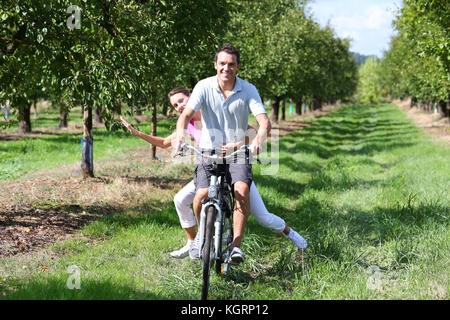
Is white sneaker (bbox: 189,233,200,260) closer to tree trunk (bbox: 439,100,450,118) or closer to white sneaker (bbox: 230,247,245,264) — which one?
white sneaker (bbox: 230,247,245,264)

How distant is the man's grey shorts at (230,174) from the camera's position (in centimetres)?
467

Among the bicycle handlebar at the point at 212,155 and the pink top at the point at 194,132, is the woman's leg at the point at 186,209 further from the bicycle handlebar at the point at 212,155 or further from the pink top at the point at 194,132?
the bicycle handlebar at the point at 212,155

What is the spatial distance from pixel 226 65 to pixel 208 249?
186 cm

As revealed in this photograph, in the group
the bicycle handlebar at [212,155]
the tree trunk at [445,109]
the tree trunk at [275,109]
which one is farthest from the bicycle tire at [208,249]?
the tree trunk at [445,109]

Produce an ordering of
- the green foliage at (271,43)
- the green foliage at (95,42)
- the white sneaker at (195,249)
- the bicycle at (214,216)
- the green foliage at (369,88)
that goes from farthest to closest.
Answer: the green foliage at (369,88)
the green foliage at (271,43)
the green foliage at (95,42)
the white sneaker at (195,249)
the bicycle at (214,216)

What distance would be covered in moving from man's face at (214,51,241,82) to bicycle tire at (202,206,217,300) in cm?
135

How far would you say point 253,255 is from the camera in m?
5.85

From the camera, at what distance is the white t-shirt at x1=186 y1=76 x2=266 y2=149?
15.2 feet

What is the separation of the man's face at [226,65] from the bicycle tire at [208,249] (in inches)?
53.1

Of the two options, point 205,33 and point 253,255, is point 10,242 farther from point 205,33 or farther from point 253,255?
point 205,33

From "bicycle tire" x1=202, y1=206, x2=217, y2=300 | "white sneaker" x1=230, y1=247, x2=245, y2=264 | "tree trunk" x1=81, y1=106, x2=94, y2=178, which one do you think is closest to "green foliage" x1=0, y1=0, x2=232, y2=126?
"tree trunk" x1=81, y1=106, x2=94, y2=178
